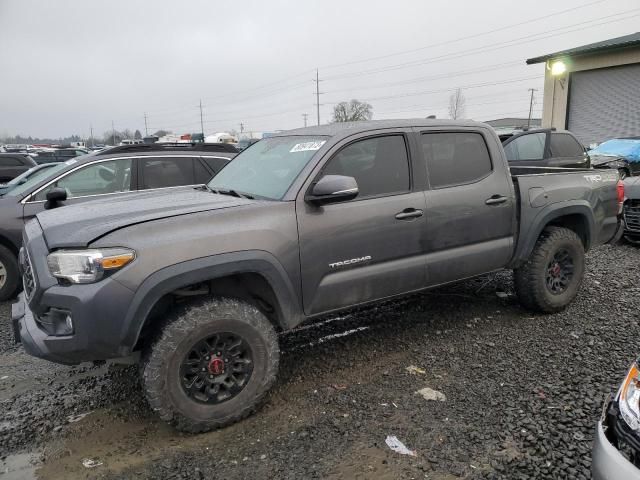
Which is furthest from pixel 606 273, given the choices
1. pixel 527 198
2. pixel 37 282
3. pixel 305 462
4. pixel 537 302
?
pixel 37 282

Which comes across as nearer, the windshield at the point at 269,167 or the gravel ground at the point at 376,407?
the gravel ground at the point at 376,407

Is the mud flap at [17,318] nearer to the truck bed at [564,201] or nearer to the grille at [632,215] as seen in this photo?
the truck bed at [564,201]

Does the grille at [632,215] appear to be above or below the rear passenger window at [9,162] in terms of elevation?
below

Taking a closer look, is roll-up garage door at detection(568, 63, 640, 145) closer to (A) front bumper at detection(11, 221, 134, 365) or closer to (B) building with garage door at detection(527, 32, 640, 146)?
(B) building with garage door at detection(527, 32, 640, 146)

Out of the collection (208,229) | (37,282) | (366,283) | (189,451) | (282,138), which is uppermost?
(282,138)

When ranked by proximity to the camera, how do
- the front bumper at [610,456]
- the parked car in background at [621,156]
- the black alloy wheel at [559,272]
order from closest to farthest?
1. the front bumper at [610,456]
2. the black alloy wheel at [559,272]
3. the parked car in background at [621,156]

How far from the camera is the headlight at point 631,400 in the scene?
1864 millimetres

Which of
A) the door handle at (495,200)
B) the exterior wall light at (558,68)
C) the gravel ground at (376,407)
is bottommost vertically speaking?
the gravel ground at (376,407)

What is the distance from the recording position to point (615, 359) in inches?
149

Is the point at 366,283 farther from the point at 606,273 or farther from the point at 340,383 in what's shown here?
the point at 606,273

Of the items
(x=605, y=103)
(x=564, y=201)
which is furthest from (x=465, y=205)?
(x=605, y=103)

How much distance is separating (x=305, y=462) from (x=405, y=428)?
69 cm

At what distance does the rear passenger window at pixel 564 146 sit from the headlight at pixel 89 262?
340 inches

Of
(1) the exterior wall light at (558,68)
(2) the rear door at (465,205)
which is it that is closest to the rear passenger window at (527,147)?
(2) the rear door at (465,205)
